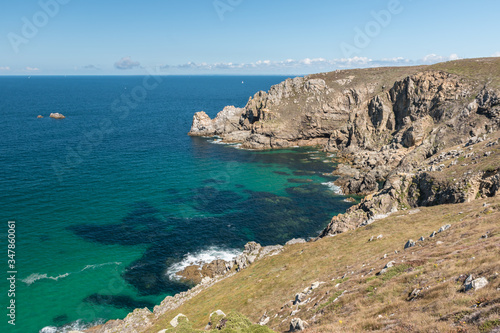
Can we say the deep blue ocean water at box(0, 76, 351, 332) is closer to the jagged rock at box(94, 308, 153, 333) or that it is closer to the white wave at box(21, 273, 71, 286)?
the white wave at box(21, 273, 71, 286)

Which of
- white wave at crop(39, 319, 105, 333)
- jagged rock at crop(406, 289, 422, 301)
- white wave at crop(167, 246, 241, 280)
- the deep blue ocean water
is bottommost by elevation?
white wave at crop(39, 319, 105, 333)

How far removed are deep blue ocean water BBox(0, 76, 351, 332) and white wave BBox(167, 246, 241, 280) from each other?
37 cm

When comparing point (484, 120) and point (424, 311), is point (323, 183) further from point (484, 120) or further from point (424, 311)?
point (424, 311)

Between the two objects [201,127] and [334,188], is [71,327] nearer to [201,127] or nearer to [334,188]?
Result: [334,188]

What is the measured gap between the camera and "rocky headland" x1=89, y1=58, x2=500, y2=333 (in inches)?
784

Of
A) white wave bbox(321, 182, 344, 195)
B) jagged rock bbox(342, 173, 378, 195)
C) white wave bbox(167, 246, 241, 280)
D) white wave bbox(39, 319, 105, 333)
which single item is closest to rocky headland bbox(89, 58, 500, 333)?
jagged rock bbox(342, 173, 378, 195)

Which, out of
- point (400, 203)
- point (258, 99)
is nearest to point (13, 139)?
point (258, 99)

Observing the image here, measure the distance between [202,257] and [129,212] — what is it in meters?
27.7

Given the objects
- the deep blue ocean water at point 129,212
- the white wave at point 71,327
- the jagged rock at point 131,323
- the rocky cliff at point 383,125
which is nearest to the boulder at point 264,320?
the jagged rock at point 131,323

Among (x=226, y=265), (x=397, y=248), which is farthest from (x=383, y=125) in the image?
(x=397, y=248)

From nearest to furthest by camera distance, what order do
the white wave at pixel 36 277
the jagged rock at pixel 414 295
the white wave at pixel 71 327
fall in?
the jagged rock at pixel 414 295 → the white wave at pixel 71 327 → the white wave at pixel 36 277

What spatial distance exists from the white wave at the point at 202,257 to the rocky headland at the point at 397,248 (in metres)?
2.81

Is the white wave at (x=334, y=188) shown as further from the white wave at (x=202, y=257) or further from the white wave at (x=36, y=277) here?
the white wave at (x=36, y=277)

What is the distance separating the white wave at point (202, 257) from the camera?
193ft
